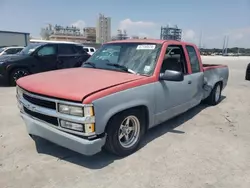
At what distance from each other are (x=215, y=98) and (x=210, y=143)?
2.93 meters

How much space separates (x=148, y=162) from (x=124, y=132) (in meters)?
0.56

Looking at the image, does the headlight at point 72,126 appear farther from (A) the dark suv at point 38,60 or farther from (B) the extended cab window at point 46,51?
(B) the extended cab window at point 46,51

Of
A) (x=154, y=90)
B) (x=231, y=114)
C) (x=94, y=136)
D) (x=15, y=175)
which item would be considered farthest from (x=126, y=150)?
(x=231, y=114)

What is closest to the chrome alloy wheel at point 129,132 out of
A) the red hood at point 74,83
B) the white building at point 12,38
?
the red hood at point 74,83

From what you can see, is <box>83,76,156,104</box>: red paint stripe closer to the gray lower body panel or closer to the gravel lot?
the gray lower body panel

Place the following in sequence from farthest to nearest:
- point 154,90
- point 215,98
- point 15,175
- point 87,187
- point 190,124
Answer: point 215,98, point 190,124, point 154,90, point 15,175, point 87,187

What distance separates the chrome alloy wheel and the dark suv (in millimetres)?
7092

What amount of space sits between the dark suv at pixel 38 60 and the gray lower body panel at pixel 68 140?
6.67 m

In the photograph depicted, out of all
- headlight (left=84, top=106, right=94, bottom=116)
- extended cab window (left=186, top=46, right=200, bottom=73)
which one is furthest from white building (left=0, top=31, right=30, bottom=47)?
headlight (left=84, top=106, right=94, bottom=116)

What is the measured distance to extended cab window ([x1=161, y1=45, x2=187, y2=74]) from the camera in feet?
13.8

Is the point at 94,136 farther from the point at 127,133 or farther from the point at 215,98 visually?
the point at 215,98

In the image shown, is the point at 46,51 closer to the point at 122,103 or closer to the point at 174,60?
the point at 174,60

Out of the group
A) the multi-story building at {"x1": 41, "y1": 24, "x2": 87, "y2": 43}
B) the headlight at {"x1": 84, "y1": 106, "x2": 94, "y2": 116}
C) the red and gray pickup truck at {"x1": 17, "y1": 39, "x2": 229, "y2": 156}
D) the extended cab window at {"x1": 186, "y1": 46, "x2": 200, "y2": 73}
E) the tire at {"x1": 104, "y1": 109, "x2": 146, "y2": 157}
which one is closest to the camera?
the headlight at {"x1": 84, "y1": 106, "x2": 94, "y2": 116}

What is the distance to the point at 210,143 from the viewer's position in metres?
4.00
